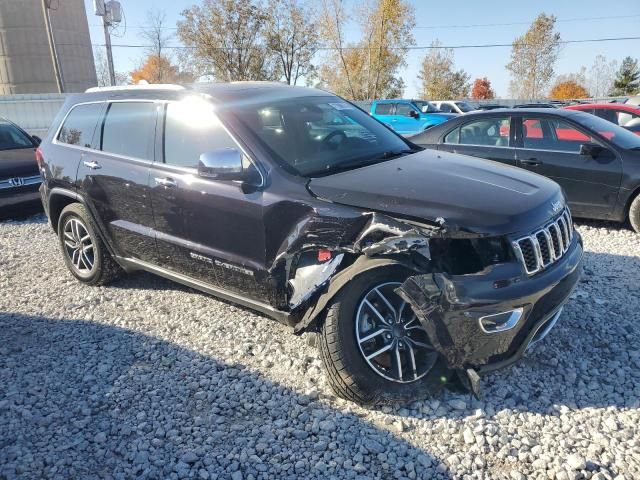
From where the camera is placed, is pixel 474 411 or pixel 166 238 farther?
pixel 166 238

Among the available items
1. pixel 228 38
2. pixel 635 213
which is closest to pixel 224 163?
pixel 635 213

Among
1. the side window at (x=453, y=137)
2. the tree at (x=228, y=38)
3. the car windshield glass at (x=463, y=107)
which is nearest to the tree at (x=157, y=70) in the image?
the tree at (x=228, y=38)

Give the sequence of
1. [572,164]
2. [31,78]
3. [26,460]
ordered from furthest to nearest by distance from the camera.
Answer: [31,78], [572,164], [26,460]

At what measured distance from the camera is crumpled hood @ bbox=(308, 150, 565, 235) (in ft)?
8.75

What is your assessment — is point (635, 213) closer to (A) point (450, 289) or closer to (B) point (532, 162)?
(B) point (532, 162)

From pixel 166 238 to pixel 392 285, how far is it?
1.95m

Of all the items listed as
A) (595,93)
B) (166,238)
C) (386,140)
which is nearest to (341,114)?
(386,140)

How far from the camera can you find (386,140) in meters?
4.02

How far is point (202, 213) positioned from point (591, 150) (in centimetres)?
487

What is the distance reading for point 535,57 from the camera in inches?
1585

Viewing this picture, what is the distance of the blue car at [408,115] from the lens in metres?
17.5

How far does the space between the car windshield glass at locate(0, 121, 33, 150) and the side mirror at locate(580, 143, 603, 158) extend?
8780 mm

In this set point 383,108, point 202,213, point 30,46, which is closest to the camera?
point 202,213

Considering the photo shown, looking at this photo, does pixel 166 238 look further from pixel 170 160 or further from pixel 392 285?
pixel 392 285
